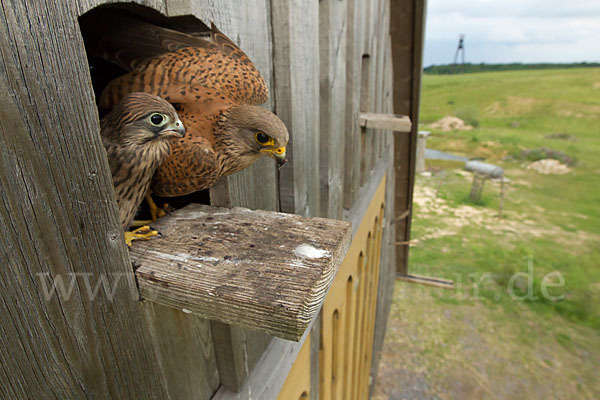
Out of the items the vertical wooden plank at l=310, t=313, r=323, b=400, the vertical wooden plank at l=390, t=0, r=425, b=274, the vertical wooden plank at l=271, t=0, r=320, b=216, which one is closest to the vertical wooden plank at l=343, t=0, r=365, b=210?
the vertical wooden plank at l=271, t=0, r=320, b=216

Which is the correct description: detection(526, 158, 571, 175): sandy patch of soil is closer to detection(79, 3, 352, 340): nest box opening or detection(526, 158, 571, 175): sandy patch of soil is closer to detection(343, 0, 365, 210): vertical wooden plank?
detection(343, 0, 365, 210): vertical wooden plank

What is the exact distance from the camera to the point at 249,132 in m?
0.82

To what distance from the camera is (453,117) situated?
2977 centimetres

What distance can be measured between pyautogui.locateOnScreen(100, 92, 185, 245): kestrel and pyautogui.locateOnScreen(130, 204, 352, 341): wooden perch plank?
0.35 ft

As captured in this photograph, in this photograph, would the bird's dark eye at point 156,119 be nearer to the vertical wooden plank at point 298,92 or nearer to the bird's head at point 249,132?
the bird's head at point 249,132

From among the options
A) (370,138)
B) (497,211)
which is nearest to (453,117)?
(497,211)

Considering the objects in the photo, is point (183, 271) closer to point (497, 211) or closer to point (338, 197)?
point (338, 197)

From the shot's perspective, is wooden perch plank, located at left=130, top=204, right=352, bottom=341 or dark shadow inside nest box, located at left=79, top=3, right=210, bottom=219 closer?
wooden perch plank, located at left=130, top=204, right=352, bottom=341

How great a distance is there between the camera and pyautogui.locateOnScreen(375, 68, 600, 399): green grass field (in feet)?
19.1

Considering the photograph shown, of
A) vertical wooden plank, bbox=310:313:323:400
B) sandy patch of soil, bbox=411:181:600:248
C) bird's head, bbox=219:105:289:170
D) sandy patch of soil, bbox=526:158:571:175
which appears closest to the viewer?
bird's head, bbox=219:105:289:170

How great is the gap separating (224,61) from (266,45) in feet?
1.15

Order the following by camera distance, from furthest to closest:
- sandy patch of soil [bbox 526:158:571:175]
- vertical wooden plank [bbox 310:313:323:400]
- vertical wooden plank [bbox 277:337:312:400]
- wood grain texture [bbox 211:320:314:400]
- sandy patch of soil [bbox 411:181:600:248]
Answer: sandy patch of soil [bbox 526:158:571:175]
sandy patch of soil [bbox 411:181:600:248]
vertical wooden plank [bbox 310:313:323:400]
vertical wooden plank [bbox 277:337:312:400]
wood grain texture [bbox 211:320:314:400]

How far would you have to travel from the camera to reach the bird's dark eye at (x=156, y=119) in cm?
64

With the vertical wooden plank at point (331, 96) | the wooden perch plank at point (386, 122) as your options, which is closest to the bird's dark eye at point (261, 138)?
the vertical wooden plank at point (331, 96)
